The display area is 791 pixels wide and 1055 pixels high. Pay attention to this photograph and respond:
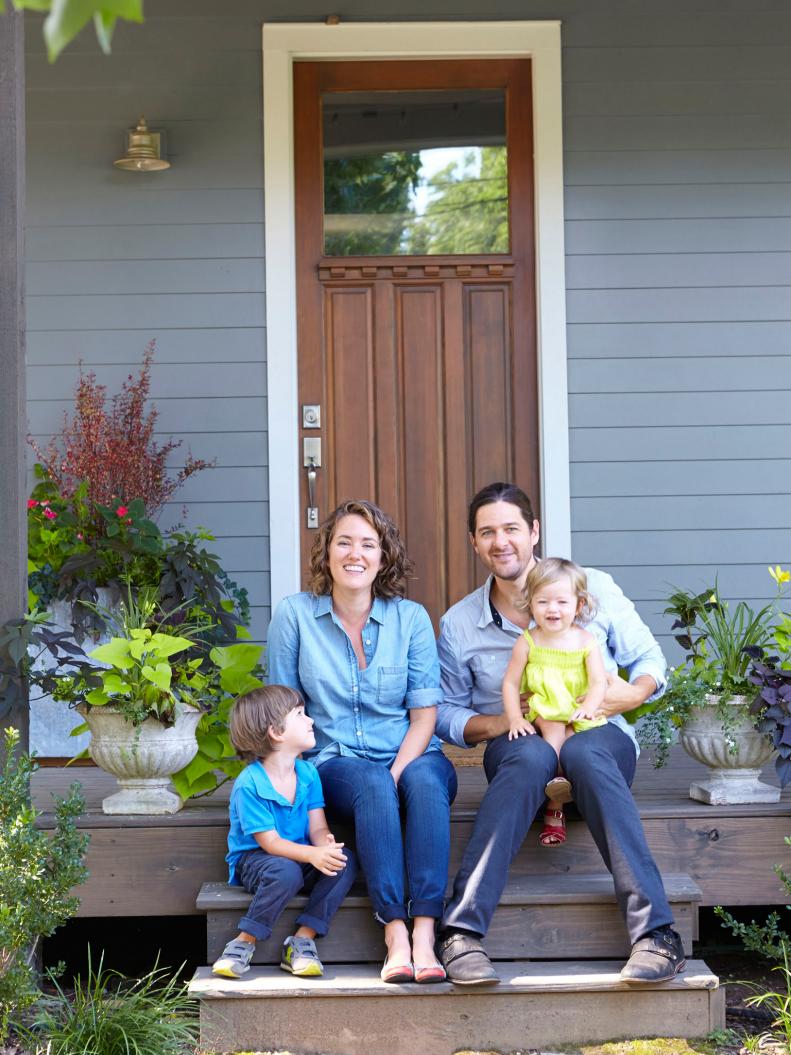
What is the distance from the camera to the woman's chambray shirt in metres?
2.88

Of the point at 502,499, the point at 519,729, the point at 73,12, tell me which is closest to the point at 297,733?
the point at 519,729

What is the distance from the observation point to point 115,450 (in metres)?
4.20

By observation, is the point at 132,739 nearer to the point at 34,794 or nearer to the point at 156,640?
the point at 156,640

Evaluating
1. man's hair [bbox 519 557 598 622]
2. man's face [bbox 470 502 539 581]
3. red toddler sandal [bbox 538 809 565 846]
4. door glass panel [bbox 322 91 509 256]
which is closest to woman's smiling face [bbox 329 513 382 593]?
man's face [bbox 470 502 539 581]

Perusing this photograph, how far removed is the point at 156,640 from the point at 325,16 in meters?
2.60

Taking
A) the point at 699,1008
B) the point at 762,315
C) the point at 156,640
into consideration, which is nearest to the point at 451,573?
the point at 762,315

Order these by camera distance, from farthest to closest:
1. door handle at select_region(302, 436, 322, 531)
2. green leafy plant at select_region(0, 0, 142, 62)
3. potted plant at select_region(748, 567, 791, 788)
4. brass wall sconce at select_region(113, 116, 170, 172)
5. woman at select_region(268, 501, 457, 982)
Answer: door handle at select_region(302, 436, 322, 531) < brass wall sconce at select_region(113, 116, 170, 172) < potted plant at select_region(748, 567, 791, 788) < woman at select_region(268, 501, 457, 982) < green leafy plant at select_region(0, 0, 142, 62)

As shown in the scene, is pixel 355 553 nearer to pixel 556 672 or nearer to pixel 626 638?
pixel 556 672

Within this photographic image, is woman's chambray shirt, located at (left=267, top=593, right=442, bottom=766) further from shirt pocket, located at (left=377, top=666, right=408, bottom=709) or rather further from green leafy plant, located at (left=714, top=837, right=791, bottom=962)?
green leafy plant, located at (left=714, top=837, right=791, bottom=962)

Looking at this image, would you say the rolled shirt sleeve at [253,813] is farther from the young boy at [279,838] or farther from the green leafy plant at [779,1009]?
the green leafy plant at [779,1009]

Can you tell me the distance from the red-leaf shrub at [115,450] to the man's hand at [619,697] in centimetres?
189

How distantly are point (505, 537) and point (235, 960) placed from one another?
113 centimetres

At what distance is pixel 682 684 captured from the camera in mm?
2990

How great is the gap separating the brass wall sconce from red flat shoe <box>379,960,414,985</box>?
2996 millimetres
